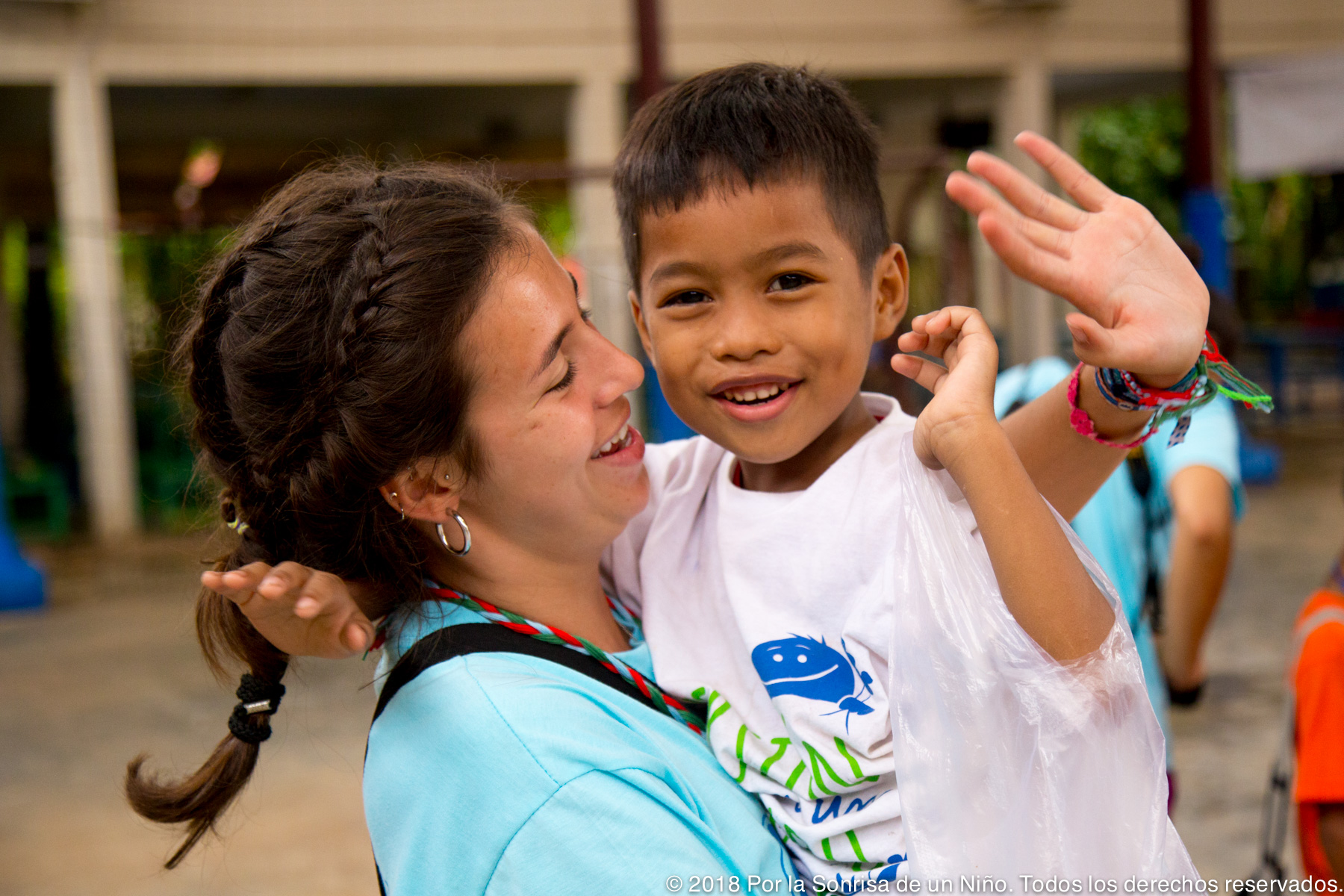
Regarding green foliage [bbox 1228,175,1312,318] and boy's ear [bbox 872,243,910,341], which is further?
green foliage [bbox 1228,175,1312,318]

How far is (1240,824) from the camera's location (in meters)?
3.78

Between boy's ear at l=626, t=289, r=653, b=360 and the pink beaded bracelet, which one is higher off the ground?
boy's ear at l=626, t=289, r=653, b=360

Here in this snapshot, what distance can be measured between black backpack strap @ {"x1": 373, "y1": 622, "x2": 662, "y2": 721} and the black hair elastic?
0.39 ft

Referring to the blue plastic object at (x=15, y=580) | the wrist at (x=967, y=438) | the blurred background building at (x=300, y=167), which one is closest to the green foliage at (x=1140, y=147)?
the blurred background building at (x=300, y=167)

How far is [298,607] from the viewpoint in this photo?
114cm

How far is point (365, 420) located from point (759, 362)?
1.55ft

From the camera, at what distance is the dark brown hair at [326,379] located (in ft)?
4.31

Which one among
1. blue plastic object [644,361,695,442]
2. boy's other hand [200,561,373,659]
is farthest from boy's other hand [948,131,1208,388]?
blue plastic object [644,361,695,442]

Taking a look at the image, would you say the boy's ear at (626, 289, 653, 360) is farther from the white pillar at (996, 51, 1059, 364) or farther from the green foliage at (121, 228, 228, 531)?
the white pillar at (996, 51, 1059, 364)

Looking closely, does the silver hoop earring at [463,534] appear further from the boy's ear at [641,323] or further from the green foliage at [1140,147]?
the green foliage at [1140,147]

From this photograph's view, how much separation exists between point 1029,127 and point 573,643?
9634 mm

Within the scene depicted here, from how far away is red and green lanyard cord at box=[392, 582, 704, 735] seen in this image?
139 centimetres

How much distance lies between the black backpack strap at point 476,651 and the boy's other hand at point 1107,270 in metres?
0.62

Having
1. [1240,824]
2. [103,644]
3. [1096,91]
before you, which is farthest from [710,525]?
[1096,91]
